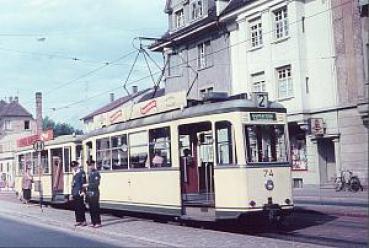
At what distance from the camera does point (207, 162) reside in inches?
620

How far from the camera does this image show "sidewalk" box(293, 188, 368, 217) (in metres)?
18.4

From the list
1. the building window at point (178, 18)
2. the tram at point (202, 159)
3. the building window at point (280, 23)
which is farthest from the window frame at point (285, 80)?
the tram at point (202, 159)

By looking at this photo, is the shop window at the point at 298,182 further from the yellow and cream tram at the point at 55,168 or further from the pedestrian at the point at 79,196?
the pedestrian at the point at 79,196

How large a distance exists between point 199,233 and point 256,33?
22190 millimetres

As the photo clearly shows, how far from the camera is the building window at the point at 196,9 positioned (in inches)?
1544

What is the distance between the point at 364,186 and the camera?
28.0 meters

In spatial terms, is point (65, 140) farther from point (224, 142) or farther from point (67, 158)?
point (224, 142)

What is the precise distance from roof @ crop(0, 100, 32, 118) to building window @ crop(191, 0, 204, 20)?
64.3 metres

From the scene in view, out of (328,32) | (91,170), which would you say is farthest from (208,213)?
(328,32)

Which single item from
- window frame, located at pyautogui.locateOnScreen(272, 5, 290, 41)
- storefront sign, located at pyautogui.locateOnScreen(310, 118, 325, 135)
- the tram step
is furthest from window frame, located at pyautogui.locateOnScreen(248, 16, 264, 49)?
the tram step

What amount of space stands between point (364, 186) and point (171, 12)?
19.9 m

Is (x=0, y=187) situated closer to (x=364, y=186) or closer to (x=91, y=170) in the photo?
(x=364, y=186)

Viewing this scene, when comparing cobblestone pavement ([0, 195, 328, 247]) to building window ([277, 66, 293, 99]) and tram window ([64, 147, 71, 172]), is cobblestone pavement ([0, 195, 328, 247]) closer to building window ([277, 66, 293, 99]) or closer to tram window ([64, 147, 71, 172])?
tram window ([64, 147, 71, 172])

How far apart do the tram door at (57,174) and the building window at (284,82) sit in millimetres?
12351
